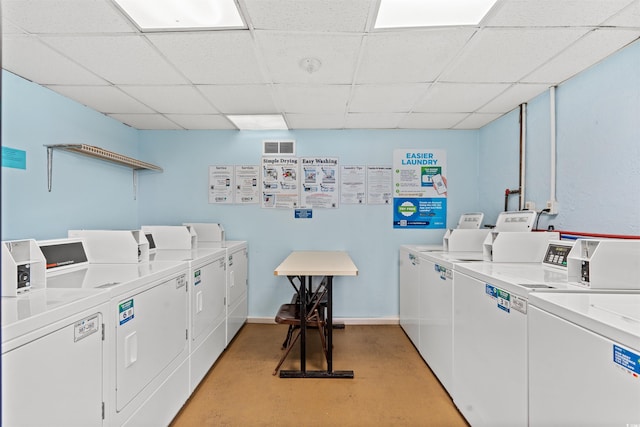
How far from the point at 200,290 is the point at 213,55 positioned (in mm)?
1624

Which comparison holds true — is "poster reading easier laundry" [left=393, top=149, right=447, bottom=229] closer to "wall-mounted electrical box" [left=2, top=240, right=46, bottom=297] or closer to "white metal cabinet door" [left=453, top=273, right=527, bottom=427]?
"white metal cabinet door" [left=453, top=273, right=527, bottom=427]

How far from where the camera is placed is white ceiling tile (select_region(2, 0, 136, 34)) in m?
1.57

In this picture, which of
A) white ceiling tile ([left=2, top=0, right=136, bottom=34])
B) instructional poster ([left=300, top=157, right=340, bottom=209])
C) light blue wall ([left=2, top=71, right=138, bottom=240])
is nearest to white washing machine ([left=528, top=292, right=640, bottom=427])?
instructional poster ([left=300, top=157, right=340, bottom=209])

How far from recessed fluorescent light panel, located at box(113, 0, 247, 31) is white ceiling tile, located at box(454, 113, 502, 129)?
7.82 ft

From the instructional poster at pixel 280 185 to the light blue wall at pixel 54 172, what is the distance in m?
1.48

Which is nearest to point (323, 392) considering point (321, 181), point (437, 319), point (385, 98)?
point (437, 319)

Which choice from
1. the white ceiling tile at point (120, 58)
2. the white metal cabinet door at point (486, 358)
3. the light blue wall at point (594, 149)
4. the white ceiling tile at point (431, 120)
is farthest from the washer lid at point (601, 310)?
the white ceiling tile at point (120, 58)

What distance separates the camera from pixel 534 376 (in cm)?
134

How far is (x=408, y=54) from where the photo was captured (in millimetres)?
1998

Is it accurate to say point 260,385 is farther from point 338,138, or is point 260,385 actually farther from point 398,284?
point 338,138

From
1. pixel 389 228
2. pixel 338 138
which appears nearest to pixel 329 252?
pixel 389 228

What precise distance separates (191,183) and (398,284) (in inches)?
102

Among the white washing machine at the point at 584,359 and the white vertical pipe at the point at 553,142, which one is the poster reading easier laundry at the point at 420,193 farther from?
the white washing machine at the point at 584,359

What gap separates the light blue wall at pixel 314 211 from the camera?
3.53m
